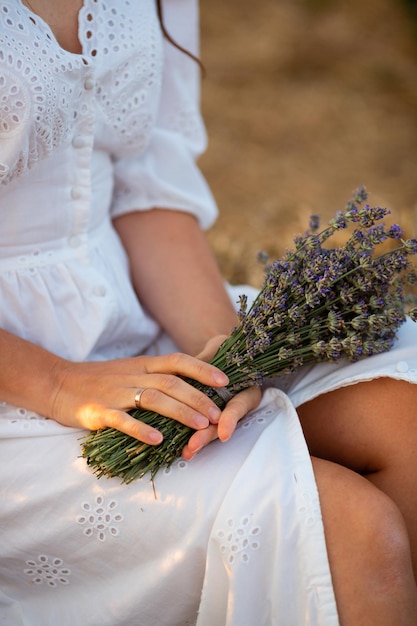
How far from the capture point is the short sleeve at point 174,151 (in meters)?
1.90

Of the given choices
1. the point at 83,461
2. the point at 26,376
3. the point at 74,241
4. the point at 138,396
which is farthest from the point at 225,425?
the point at 74,241

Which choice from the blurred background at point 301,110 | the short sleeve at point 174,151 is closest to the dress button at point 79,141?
the short sleeve at point 174,151

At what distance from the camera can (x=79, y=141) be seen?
157 cm

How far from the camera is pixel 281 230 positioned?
3.73 m

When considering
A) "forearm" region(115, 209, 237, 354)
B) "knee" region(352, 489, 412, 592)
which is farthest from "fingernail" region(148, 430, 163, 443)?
"forearm" region(115, 209, 237, 354)

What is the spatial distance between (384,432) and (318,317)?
0.26 metres

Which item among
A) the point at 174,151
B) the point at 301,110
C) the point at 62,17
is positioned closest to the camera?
the point at 62,17

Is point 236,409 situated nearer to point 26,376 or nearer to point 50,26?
point 26,376

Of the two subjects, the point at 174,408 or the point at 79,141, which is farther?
the point at 79,141

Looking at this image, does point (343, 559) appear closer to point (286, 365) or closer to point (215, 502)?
point (215, 502)

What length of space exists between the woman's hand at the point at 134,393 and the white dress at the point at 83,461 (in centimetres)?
6

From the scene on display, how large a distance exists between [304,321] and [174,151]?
2.41 feet

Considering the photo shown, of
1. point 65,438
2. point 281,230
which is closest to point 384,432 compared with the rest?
point 65,438

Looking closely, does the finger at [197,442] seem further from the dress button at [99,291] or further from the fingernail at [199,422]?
the dress button at [99,291]
